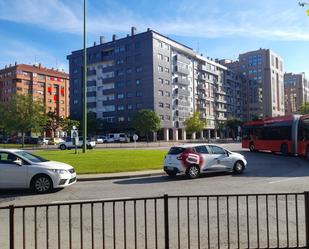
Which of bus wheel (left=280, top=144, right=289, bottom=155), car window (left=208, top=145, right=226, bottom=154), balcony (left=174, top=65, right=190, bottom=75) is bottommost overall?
bus wheel (left=280, top=144, right=289, bottom=155)

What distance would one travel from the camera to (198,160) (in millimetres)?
15281

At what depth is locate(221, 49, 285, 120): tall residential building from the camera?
433 ft

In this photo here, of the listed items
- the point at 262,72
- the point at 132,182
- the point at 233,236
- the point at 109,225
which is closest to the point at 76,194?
the point at 132,182

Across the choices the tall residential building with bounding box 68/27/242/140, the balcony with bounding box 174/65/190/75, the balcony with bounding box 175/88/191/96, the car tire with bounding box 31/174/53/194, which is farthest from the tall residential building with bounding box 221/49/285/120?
the car tire with bounding box 31/174/53/194

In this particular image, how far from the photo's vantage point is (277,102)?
140 metres

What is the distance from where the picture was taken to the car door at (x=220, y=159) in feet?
51.9

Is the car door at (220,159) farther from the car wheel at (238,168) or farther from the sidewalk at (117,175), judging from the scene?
the sidewalk at (117,175)

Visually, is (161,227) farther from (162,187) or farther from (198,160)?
(198,160)

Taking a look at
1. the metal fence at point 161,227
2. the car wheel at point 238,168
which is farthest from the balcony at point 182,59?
the metal fence at point 161,227

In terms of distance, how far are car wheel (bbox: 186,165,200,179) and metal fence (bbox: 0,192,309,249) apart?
229 inches

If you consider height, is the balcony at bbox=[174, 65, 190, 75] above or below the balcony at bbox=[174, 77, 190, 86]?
above

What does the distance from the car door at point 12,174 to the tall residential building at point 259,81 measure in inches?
5054

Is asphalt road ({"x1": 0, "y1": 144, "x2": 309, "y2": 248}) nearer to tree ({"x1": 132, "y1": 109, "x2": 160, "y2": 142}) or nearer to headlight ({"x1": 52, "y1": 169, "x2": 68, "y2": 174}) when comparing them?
headlight ({"x1": 52, "y1": 169, "x2": 68, "y2": 174})

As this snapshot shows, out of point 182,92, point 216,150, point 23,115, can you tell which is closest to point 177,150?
point 216,150
